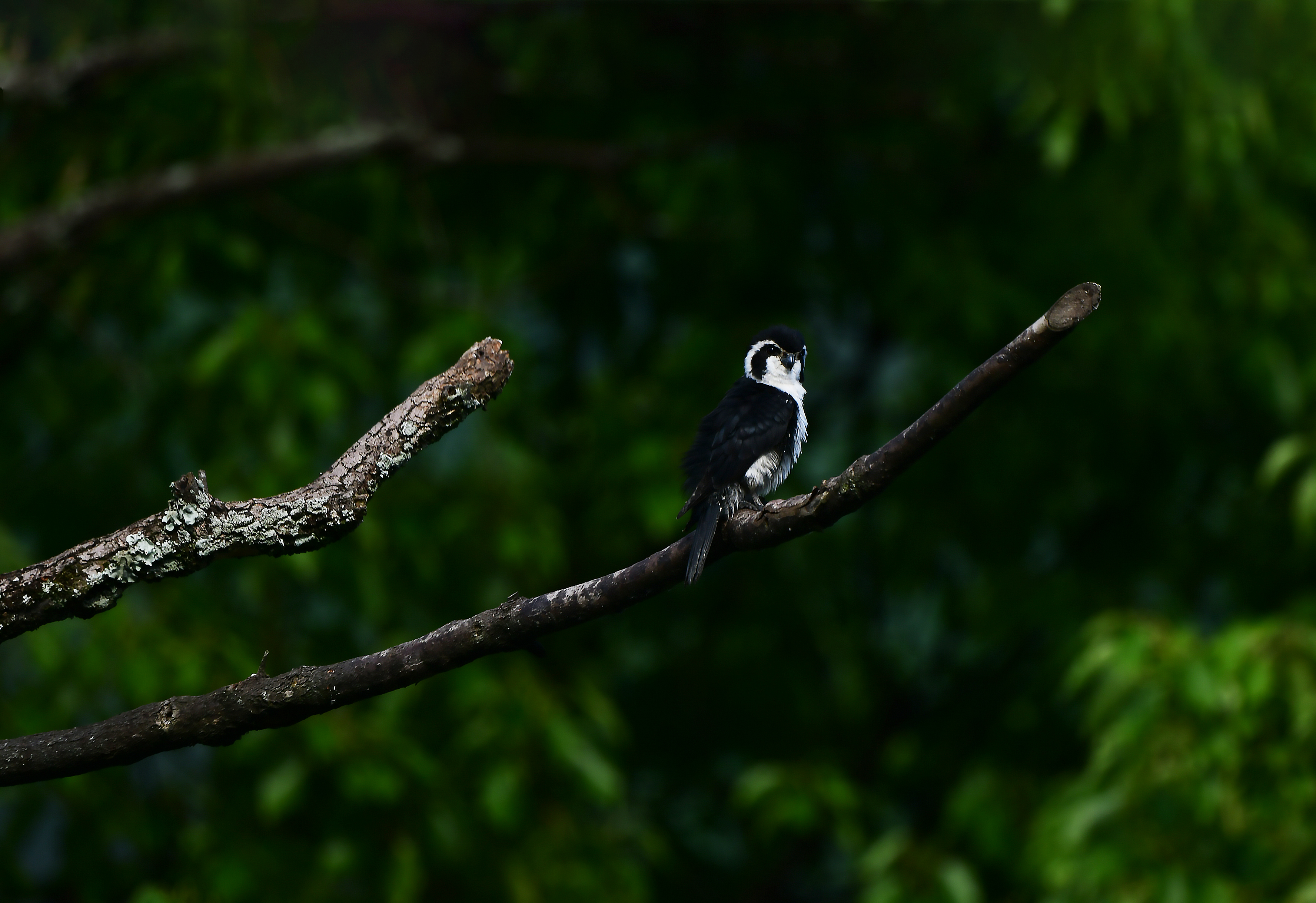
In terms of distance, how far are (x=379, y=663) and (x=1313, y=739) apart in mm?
4588

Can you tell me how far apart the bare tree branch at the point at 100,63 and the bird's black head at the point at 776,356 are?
14.1ft

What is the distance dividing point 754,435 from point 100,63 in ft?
17.2

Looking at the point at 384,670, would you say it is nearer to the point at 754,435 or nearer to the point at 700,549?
the point at 700,549

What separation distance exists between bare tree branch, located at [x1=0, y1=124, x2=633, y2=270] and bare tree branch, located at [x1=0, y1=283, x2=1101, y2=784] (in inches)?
190

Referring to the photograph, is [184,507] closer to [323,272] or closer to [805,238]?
[323,272]

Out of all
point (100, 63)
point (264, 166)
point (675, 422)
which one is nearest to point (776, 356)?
point (675, 422)

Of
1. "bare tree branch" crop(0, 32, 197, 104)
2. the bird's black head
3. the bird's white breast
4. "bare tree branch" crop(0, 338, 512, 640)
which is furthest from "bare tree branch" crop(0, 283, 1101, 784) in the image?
"bare tree branch" crop(0, 32, 197, 104)

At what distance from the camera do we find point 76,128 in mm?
7152

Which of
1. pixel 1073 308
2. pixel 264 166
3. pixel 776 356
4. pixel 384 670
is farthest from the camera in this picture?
pixel 264 166

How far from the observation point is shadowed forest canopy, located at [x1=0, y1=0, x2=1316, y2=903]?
5.82m

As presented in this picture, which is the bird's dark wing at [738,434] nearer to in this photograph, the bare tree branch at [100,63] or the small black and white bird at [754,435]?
the small black and white bird at [754,435]

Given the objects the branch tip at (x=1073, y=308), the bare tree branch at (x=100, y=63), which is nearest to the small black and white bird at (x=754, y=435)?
the branch tip at (x=1073, y=308)

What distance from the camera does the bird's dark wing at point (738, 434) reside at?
288 centimetres

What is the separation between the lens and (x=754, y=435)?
303 cm
